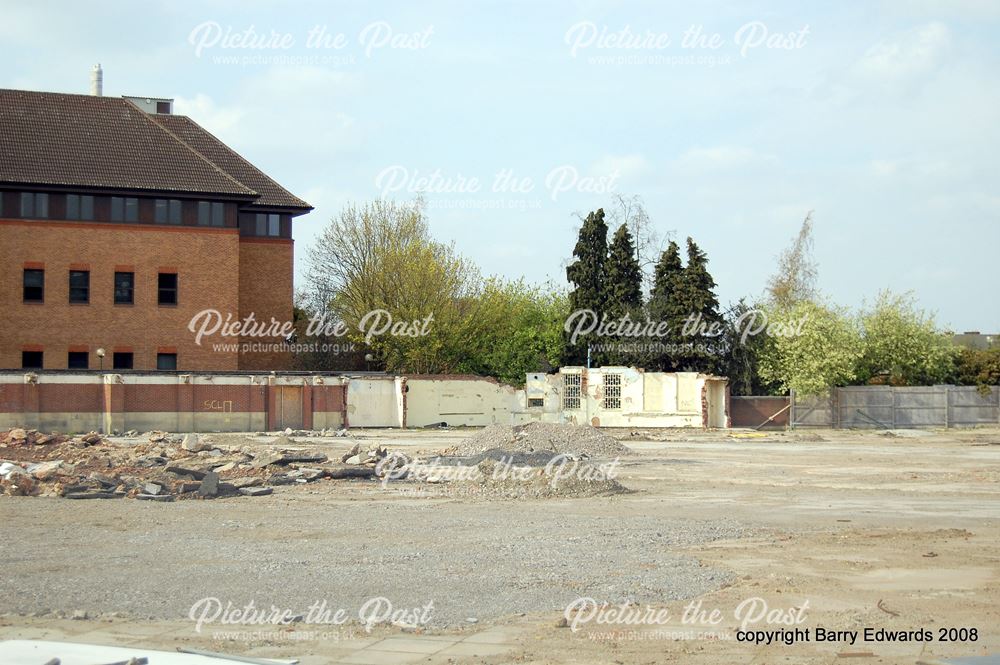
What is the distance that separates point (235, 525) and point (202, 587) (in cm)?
516

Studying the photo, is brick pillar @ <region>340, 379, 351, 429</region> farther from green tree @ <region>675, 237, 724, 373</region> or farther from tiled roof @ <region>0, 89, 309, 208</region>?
green tree @ <region>675, 237, 724, 373</region>

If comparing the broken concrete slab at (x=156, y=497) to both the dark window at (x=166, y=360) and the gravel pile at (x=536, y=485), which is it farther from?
the dark window at (x=166, y=360)

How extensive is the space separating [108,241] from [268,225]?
30.9ft

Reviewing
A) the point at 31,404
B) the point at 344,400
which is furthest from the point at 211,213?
the point at 31,404

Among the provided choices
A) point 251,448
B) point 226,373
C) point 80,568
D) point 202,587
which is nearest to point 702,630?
point 202,587

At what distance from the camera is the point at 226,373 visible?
45.1 metres

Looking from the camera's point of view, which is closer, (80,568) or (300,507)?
(80,568)

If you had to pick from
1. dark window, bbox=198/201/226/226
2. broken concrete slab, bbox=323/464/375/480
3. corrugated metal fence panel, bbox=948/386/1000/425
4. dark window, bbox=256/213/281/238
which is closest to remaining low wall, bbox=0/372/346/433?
dark window, bbox=198/201/226/226

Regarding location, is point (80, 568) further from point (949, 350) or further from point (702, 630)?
point (949, 350)

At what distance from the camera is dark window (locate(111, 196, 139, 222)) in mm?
51312

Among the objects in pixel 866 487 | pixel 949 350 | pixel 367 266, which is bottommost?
pixel 866 487

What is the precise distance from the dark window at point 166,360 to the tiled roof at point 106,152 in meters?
8.55

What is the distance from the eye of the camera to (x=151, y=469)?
2336 cm

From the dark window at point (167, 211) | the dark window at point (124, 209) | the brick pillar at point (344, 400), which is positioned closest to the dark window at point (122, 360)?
the dark window at point (124, 209)
